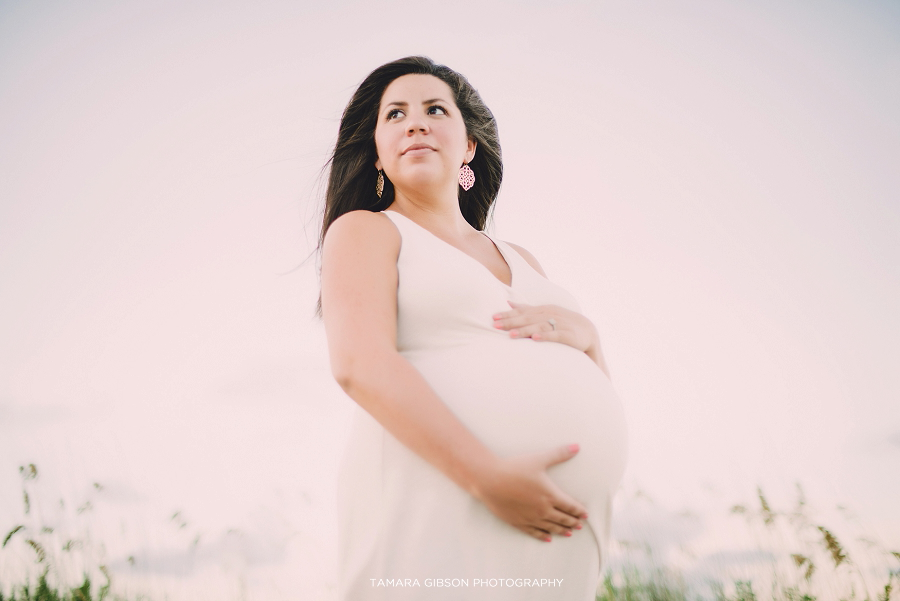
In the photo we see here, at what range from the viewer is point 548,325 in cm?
168

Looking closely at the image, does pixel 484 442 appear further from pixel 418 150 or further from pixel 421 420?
pixel 418 150

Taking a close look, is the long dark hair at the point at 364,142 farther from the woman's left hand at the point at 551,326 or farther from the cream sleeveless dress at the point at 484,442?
the woman's left hand at the point at 551,326

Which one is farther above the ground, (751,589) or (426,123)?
(426,123)

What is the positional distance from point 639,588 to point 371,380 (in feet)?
7.78

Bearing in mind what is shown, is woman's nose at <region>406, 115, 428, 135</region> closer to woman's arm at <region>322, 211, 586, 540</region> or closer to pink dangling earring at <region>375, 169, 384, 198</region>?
pink dangling earring at <region>375, 169, 384, 198</region>

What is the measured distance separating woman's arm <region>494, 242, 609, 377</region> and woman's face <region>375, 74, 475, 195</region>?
0.64 m

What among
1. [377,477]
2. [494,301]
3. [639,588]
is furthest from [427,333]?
[639,588]

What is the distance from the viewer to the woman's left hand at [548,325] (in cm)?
161

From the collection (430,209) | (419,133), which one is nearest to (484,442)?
(430,209)

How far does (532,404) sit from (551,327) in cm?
31

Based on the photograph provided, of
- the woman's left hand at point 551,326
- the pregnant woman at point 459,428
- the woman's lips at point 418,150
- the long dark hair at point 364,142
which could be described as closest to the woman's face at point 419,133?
the woman's lips at point 418,150

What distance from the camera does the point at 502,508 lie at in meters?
1.27

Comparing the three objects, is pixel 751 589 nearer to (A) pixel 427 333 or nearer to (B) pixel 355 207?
(A) pixel 427 333

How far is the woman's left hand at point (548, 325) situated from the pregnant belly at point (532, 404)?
5 centimetres
